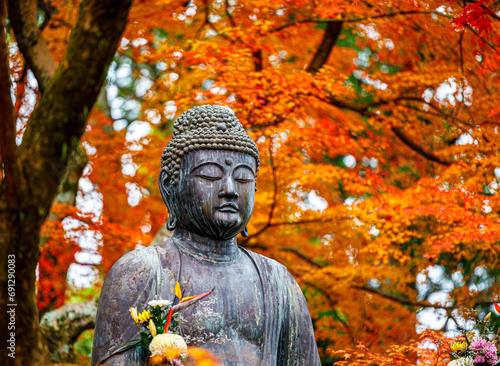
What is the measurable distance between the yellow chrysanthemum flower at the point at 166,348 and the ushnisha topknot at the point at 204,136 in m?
1.27

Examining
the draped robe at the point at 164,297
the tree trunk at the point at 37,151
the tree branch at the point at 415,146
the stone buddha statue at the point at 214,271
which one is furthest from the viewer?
the tree branch at the point at 415,146

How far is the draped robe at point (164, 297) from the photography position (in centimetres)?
387

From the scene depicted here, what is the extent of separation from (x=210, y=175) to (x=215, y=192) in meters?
0.11

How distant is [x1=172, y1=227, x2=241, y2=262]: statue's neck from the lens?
4.37m

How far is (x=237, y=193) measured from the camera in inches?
168

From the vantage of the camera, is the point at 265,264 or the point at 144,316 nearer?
the point at 144,316

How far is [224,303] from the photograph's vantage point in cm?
412

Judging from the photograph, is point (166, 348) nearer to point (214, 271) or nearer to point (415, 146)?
point (214, 271)

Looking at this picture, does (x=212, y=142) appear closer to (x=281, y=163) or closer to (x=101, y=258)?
(x=281, y=163)

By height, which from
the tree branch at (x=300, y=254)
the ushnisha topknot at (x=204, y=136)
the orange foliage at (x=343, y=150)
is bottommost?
the tree branch at (x=300, y=254)

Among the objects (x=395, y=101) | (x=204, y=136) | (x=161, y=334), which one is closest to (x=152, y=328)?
(x=161, y=334)

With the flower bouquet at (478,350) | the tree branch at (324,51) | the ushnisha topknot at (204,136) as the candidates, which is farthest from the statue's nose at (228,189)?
the tree branch at (324,51)

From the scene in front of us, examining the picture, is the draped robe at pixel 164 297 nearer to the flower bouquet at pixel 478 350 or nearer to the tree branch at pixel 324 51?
the flower bouquet at pixel 478 350

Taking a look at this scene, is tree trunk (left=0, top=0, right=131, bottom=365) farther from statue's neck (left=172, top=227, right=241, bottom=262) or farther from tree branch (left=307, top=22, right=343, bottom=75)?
tree branch (left=307, top=22, right=343, bottom=75)
